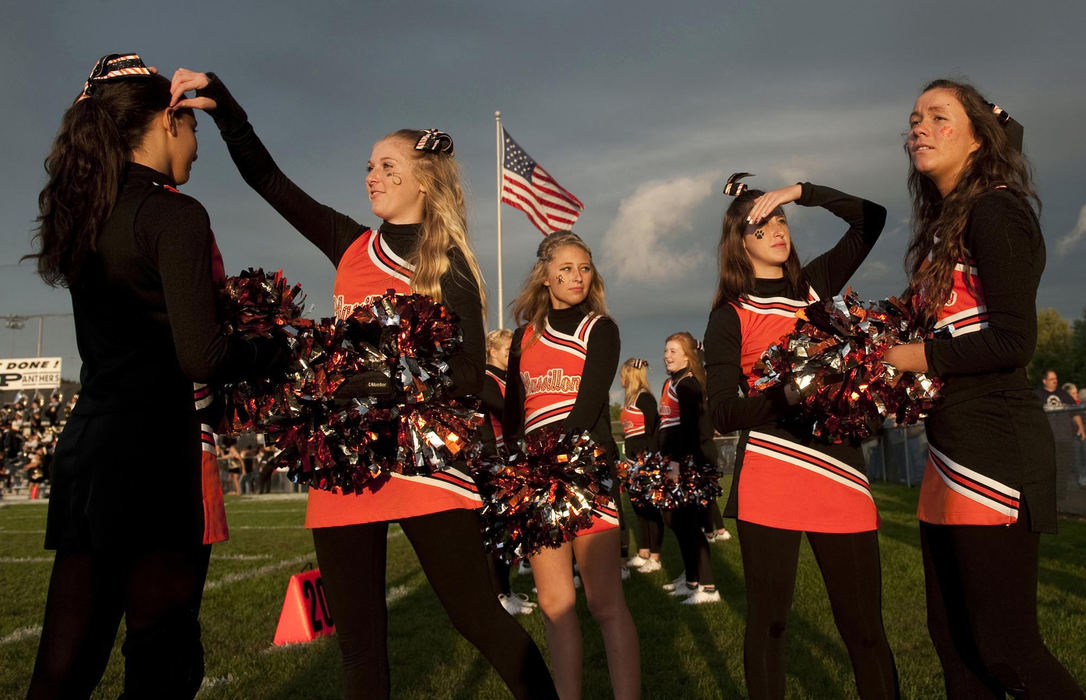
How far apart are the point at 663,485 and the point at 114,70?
15.5ft

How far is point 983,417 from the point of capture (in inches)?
83.7

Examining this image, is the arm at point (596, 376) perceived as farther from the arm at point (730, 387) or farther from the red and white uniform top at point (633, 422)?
the red and white uniform top at point (633, 422)

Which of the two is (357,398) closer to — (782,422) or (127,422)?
(127,422)

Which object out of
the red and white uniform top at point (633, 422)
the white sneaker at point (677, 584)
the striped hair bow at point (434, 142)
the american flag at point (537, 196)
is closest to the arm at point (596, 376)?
the striped hair bow at point (434, 142)

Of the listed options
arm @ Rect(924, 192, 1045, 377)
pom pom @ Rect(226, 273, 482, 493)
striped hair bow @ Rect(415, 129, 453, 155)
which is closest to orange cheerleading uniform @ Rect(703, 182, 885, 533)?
arm @ Rect(924, 192, 1045, 377)

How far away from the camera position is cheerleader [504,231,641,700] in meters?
2.97

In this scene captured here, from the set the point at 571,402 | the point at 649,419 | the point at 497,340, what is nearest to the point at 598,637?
the point at 497,340

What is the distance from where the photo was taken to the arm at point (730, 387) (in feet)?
8.27

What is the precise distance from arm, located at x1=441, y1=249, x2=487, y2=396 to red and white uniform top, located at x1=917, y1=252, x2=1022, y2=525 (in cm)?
115

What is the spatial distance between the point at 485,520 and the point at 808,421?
3.44ft

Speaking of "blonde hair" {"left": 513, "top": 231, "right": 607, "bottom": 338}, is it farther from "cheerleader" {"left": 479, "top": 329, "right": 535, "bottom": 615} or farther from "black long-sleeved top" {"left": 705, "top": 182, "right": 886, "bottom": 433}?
"cheerleader" {"left": 479, "top": 329, "right": 535, "bottom": 615}

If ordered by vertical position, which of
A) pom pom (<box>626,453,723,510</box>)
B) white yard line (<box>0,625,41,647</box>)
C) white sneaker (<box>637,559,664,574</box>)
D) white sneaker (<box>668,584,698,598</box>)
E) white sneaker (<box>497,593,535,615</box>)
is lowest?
white sneaker (<box>637,559,664,574</box>)

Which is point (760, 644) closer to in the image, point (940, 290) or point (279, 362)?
point (940, 290)

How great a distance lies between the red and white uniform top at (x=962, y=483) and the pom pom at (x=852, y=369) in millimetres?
92
